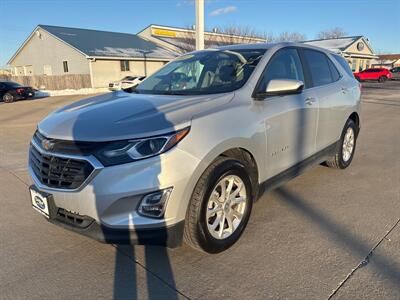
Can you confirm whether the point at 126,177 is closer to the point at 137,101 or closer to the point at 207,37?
the point at 137,101

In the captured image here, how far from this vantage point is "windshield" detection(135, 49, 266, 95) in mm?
Result: 3289

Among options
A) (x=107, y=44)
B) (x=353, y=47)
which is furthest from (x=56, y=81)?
(x=353, y=47)

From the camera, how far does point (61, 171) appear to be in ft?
8.13

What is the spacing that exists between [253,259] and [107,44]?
116 ft

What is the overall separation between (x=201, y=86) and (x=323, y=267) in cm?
200

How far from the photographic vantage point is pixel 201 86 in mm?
3412

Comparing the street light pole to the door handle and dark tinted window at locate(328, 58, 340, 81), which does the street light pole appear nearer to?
dark tinted window at locate(328, 58, 340, 81)

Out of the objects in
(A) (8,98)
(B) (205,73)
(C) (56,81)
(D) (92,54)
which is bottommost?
(A) (8,98)

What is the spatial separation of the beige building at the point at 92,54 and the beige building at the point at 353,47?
1993 centimetres

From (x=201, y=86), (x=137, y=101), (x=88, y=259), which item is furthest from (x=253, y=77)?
(x=88, y=259)

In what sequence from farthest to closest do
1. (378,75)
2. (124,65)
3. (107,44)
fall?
(378,75), (107,44), (124,65)

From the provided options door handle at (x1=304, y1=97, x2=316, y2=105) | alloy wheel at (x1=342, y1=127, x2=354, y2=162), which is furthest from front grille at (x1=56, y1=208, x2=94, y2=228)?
alloy wheel at (x1=342, y1=127, x2=354, y2=162)

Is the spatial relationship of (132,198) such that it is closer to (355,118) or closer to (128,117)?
(128,117)

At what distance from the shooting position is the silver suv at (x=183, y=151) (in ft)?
7.66
